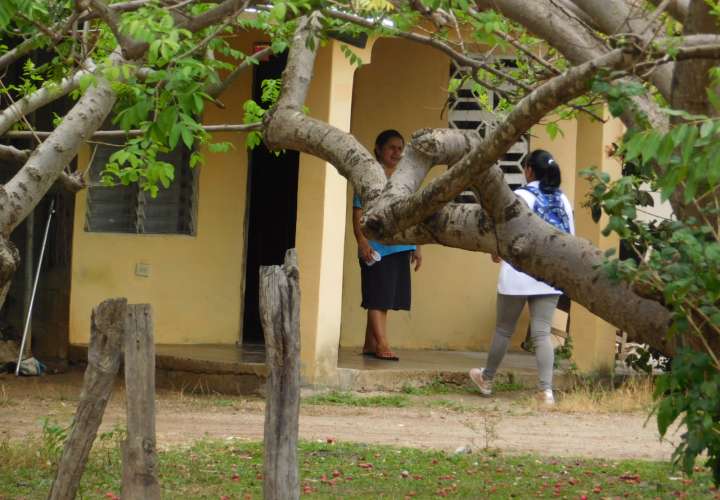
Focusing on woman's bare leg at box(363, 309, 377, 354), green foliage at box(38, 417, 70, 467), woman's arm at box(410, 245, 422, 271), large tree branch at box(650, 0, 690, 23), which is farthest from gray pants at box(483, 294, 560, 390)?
large tree branch at box(650, 0, 690, 23)

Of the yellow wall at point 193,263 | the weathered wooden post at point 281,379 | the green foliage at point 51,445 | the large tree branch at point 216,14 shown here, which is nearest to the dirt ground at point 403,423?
the green foliage at point 51,445

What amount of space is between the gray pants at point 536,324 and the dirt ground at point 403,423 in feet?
1.18

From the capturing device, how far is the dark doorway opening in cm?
1268

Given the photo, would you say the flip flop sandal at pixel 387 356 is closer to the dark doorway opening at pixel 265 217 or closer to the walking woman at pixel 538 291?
the walking woman at pixel 538 291

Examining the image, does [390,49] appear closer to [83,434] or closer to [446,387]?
[446,387]

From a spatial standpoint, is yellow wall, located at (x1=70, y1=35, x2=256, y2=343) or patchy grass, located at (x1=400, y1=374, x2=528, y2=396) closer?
patchy grass, located at (x1=400, y1=374, x2=528, y2=396)

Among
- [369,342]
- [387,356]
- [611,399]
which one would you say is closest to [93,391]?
[611,399]

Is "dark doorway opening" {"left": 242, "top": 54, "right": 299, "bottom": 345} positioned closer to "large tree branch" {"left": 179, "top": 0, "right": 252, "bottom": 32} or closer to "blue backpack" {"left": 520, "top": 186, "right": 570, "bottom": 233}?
"blue backpack" {"left": 520, "top": 186, "right": 570, "bottom": 233}

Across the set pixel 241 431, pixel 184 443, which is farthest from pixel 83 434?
pixel 241 431

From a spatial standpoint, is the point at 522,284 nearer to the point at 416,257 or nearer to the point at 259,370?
the point at 416,257

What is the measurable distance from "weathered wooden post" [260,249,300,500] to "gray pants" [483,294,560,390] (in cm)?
501

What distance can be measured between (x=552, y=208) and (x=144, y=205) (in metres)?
4.10

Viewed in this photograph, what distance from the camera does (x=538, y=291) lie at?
10094 mm

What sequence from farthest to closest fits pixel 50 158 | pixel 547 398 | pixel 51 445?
pixel 547 398 < pixel 51 445 < pixel 50 158
